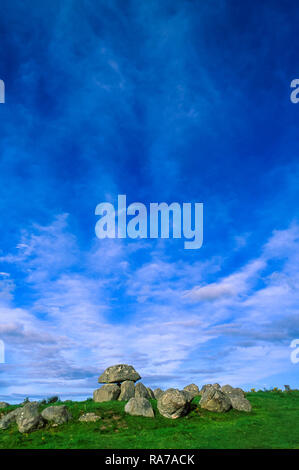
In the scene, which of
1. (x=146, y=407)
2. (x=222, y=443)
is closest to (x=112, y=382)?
(x=146, y=407)

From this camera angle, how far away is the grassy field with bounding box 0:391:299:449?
24891 mm

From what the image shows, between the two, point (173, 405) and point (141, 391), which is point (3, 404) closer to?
point (141, 391)

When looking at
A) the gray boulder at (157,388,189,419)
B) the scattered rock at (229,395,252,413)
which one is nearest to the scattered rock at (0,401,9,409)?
the gray boulder at (157,388,189,419)

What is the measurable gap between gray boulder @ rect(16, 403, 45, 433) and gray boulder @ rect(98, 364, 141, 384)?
44.5 ft

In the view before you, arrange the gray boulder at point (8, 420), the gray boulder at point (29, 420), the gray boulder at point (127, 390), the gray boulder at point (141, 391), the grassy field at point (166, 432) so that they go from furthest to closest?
the gray boulder at point (141, 391)
the gray boulder at point (127, 390)
the gray boulder at point (8, 420)
the gray boulder at point (29, 420)
the grassy field at point (166, 432)

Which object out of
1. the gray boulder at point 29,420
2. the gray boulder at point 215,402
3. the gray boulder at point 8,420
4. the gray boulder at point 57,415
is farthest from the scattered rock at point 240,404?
the gray boulder at point 8,420

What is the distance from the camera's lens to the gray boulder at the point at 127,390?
39375mm

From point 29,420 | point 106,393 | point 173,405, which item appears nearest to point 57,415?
point 29,420

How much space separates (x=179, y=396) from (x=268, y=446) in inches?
373

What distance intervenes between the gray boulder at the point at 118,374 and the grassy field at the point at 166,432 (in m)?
7.14

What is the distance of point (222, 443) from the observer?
82.0ft

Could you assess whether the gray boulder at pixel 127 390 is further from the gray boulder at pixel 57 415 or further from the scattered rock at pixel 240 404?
the scattered rock at pixel 240 404

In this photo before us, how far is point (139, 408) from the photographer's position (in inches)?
1272
